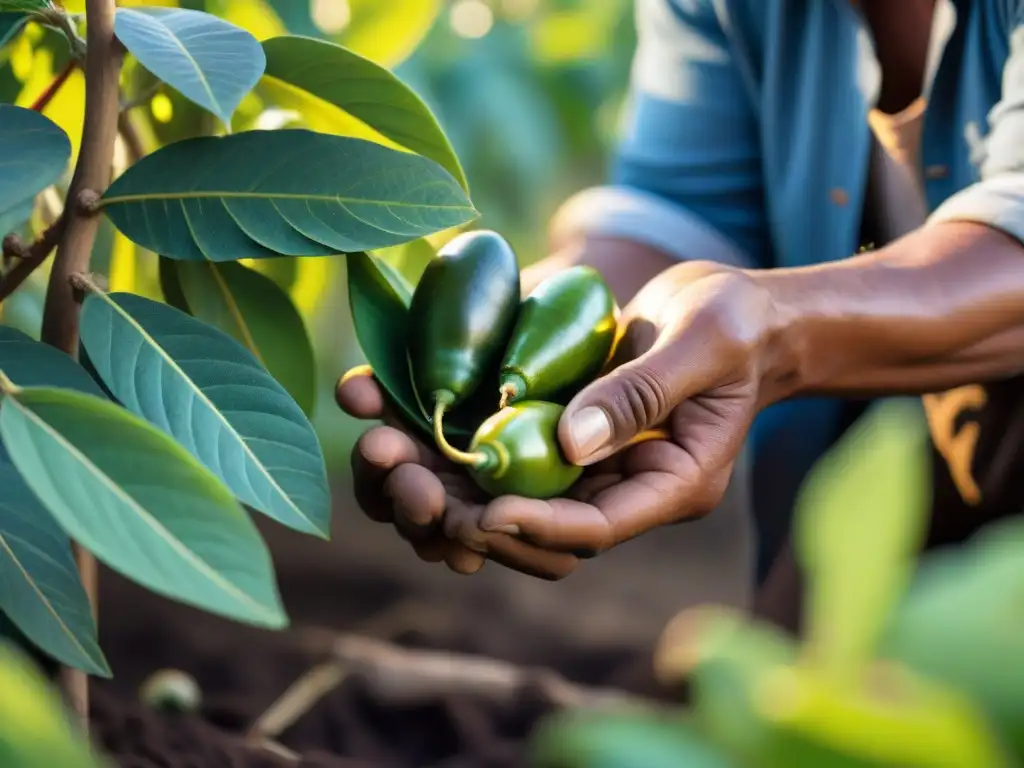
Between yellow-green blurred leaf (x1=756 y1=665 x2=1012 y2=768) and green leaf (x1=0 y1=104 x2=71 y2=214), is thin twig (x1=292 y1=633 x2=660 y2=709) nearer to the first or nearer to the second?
green leaf (x1=0 y1=104 x2=71 y2=214)

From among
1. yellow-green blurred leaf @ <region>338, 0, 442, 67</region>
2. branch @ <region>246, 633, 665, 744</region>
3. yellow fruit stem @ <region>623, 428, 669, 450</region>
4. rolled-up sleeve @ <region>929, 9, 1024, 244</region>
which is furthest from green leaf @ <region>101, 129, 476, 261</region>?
branch @ <region>246, 633, 665, 744</region>

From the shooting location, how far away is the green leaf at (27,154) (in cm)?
56

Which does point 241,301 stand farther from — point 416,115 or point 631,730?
point 631,730

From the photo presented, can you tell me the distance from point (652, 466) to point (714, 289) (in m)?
0.14

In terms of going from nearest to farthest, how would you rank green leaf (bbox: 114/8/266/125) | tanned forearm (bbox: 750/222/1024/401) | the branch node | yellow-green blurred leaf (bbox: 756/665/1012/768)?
1. yellow-green blurred leaf (bbox: 756/665/1012/768)
2. green leaf (bbox: 114/8/266/125)
3. the branch node
4. tanned forearm (bbox: 750/222/1024/401)

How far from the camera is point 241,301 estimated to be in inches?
30.6

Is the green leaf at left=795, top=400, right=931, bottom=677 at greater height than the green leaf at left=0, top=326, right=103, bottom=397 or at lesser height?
greater

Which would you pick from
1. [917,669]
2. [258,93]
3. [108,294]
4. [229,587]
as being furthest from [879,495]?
[258,93]

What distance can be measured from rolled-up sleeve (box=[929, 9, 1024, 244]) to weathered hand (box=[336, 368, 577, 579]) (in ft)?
1.61

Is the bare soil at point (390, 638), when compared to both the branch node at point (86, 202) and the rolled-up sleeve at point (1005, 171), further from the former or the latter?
the rolled-up sleeve at point (1005, 171)

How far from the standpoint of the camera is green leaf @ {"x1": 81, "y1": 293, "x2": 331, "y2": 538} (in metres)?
0.58

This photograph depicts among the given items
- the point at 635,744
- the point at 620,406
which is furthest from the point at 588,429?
the point at 635,744

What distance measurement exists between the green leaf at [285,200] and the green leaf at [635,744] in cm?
44

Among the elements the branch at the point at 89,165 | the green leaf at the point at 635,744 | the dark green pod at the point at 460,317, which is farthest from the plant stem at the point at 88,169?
the green leaf at the point at 635,744
